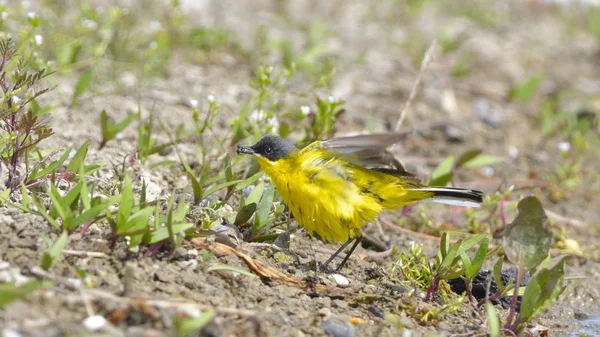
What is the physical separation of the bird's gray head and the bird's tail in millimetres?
932

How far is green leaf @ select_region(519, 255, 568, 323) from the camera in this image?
4246mm

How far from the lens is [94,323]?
3439 mm

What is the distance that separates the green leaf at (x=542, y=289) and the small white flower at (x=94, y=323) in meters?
2.24

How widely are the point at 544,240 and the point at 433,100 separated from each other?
16.4ft

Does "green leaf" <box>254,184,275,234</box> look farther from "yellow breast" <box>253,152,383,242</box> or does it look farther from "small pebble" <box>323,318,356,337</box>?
"small pebble" <box>323,318,356,337</box>

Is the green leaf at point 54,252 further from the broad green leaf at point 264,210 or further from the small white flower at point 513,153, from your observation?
the small white flower at point 513,153

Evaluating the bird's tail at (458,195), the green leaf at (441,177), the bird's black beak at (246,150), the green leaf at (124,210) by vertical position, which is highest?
the bird's black beak at (246,150)

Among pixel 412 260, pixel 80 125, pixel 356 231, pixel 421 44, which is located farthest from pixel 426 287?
pixel 421 44

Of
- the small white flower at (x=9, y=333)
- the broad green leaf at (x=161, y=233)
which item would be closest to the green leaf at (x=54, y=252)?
the broad green leaf at (x=161, y=233)

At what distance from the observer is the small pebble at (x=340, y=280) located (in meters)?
4.87

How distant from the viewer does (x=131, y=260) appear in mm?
4230

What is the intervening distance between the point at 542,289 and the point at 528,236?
12.7 inches

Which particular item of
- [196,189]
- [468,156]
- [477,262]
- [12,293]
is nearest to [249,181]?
[196,189]

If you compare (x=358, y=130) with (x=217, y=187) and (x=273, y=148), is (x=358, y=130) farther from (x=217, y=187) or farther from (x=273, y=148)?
(x=217, y=187)
